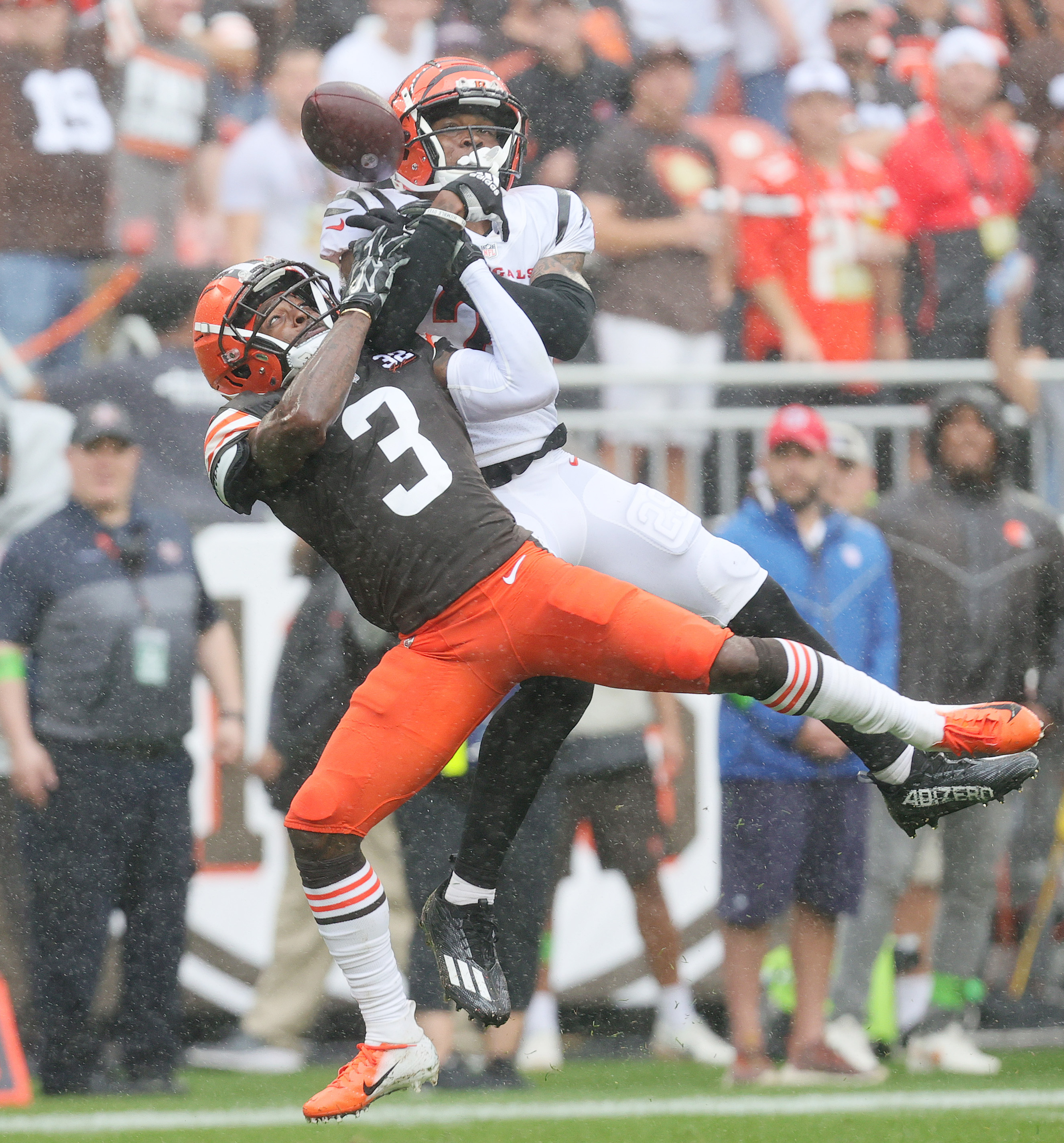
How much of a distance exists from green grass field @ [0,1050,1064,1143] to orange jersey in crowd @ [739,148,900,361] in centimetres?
324

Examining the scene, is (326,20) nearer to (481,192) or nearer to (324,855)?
(481,192)

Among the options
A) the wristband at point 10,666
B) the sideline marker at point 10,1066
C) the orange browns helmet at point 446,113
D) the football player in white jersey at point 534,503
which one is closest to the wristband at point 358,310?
the football player in white jersey at point 534,503

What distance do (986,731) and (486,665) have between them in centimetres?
122

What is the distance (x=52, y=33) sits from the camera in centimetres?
819

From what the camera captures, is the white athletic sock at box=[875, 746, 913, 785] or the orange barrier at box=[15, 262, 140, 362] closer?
the white athletic sock at box=[875, 746, 913, 785]

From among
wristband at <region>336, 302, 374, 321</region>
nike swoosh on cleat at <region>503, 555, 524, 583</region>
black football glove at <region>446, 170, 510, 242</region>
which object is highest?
black football glove at <region>446, 170, 510, 242</region>

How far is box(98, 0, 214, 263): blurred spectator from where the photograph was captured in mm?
8219

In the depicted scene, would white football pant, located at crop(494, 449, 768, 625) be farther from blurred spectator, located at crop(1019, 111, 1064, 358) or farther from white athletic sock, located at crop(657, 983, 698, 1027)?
blurred spectator, located at crop(1019, 111, 1064, 358)

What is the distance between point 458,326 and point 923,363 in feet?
12.3

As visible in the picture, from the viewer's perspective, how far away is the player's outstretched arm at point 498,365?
4172 millimetres

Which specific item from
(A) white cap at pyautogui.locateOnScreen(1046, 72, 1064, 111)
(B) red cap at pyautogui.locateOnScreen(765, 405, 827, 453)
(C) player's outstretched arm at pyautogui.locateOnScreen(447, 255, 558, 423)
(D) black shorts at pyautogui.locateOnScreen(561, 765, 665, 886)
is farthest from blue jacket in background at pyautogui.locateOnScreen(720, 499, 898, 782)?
(A) white cap at pyautogui.locateOnScreen(1046, 72, 1064, 111)

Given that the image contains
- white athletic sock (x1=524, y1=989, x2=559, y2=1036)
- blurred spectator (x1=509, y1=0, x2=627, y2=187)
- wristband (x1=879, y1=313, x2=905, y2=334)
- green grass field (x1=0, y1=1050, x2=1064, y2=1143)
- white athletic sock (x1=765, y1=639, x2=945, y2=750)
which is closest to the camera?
white athletic sock (x1=765, y1=639, x2=945, y2=750)

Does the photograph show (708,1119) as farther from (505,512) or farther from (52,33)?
(52,33)

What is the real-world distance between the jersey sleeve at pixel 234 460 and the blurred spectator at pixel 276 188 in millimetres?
4029
